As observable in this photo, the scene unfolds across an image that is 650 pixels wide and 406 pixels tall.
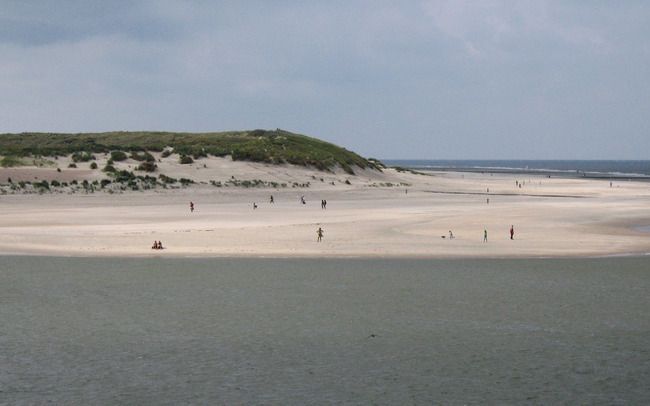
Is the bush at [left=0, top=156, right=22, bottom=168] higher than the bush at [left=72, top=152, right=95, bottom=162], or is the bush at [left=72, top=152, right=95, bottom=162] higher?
the bush at [left=72, top=152, right=95, bottom=162]

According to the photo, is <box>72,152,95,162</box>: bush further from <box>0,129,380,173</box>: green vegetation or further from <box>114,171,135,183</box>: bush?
<box>114,171,135,183</box>: bush

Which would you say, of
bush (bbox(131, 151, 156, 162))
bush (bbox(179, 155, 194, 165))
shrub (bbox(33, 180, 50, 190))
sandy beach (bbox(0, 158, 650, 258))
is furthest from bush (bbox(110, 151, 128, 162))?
shrub (bbox(33, 180, 50, 190))

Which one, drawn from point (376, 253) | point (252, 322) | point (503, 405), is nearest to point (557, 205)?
point (376, 253)

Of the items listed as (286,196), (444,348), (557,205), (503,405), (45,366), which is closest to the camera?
(503,405)

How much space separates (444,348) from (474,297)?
6.51m

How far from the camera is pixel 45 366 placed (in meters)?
17.1

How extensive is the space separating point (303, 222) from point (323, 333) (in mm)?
26535

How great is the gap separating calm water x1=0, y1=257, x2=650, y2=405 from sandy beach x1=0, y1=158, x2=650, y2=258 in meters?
4.48

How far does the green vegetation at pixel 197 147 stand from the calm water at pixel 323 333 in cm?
5833

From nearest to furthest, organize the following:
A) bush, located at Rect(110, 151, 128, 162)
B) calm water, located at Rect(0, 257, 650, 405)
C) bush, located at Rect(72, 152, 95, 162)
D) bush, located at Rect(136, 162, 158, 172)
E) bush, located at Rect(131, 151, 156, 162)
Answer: calm water, located at Rect(0, 257, 650, 405) → bush, located at Rect(136, 162, 158, 172) → bush, located at Rect(72, 152, 95, 162) → bush, located at Rect(110, 151, 128, 162) → bush, located at Rect(131, 151, 156, 162)

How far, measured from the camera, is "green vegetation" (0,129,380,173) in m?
88.1

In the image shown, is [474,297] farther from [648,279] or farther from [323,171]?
[323,171]

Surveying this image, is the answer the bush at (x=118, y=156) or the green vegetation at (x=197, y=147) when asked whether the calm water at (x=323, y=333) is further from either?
the green vegetation at (x=197, y=147)

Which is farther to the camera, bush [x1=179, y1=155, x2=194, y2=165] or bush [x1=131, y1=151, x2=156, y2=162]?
bush [x1=179, y1=155, x2=194, y2=165]
